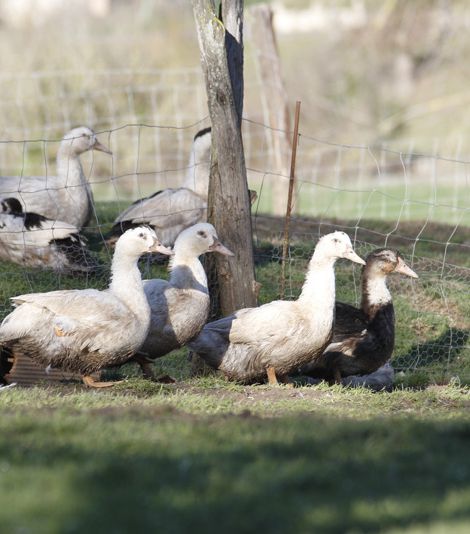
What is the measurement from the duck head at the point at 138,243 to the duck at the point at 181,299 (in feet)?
1.61

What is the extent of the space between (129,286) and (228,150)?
5.57ft

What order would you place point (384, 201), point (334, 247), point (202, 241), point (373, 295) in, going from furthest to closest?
point (384, 201), point (373, 295), point (202, 241), point (334, 247)

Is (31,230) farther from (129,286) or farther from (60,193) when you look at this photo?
(129,286)

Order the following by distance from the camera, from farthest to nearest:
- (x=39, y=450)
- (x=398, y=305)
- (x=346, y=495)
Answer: (x=398, y=305) < (x=39, y=450) < (x=346, y=495)

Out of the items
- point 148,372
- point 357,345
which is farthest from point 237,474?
point 357,345

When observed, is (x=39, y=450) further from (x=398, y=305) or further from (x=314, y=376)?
(x=398, y=305)

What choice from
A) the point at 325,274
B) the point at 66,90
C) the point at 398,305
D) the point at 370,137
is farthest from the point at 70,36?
the point at 325,274

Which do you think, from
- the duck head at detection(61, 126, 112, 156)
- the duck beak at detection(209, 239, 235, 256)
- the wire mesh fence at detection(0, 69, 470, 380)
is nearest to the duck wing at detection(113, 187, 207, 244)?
the wire mesh fence at detection(0, 69, 470, 380)

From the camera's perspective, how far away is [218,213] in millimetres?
9297

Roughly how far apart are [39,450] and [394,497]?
1700 mm

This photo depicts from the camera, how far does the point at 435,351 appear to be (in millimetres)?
10648

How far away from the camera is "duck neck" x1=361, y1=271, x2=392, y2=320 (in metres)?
9.53

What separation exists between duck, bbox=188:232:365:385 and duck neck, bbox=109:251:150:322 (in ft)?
2.92

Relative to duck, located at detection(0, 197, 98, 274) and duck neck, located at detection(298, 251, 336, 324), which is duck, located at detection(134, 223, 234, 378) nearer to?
duck neck, located at detection(298, 251, 336, 324)
